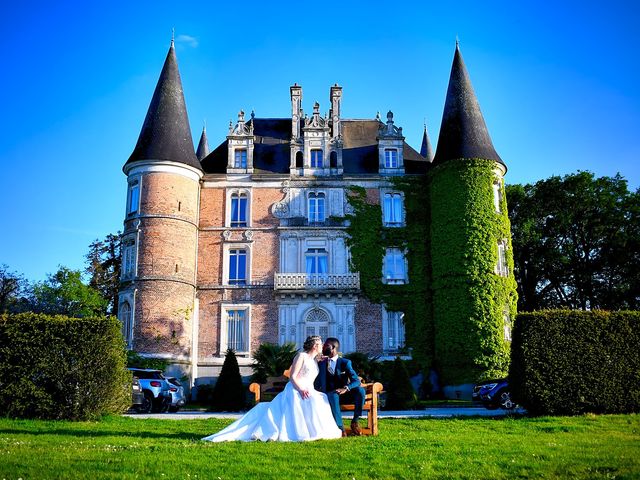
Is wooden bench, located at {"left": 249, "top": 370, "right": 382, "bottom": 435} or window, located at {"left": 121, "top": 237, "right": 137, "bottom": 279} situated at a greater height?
window, located at {"left": 121, "top": 237, "right": 137, "bottom": 279}

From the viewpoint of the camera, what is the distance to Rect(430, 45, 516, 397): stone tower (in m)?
29.6

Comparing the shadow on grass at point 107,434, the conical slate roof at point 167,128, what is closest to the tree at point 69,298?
the conical slate roof at point 167,128

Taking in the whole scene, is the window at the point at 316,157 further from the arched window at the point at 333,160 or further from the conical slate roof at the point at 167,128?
the conical slate roof at the point at 167,128

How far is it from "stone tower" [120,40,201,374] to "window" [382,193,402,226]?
9.52 m

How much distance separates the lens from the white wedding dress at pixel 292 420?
1026cm

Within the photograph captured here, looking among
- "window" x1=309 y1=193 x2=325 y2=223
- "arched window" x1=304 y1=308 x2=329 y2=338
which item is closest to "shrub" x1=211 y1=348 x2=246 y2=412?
→ "arched window" x1=304 y1=308 x2=329 y2=338

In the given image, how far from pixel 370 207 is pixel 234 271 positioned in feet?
24.9

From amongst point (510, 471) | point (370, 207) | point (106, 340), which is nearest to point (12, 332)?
point (106, 340)

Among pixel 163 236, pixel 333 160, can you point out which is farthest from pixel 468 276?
pixel 163 236

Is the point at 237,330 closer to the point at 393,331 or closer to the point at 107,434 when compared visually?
the point at 393,331

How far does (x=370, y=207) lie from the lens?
111 feet

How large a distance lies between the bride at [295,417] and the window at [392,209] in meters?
23.2

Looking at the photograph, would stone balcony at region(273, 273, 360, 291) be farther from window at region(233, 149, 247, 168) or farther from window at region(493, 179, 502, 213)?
window at region(493, 179, 502, 213)

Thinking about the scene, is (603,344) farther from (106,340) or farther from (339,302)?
(339,302)
